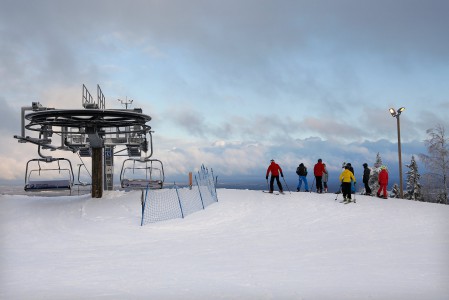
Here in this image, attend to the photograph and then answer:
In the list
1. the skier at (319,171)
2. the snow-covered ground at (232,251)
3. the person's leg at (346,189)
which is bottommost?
the snow-covered ground at (232,251)

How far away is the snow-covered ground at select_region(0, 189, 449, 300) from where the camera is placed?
23.5ft

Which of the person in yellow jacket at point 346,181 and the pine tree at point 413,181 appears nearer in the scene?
the person in yellow jacket at point 346,181

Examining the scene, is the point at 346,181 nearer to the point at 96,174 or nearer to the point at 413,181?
the point at 96,174

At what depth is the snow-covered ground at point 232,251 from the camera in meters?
7.16

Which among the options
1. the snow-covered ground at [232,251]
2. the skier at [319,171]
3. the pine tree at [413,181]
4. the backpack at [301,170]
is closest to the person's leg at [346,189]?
the snow-covered ground at [232,251]

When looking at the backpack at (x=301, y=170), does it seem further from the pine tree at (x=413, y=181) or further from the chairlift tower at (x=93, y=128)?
the pine tree at (x=413, y=181)

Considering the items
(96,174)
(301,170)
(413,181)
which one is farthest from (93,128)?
(413,181)

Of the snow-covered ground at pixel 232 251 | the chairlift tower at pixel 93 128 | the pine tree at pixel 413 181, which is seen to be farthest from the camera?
the pine tree at pixel 413 181

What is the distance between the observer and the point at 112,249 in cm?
1168

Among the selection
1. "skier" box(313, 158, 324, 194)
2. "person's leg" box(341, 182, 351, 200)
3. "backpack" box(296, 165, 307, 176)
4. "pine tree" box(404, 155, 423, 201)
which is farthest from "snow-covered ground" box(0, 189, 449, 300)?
"pine tree" box(404, 155, 423, 201)

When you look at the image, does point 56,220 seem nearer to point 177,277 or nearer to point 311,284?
point 177,277

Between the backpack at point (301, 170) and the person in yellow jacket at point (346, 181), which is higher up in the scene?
the backpack at point (301, 170)

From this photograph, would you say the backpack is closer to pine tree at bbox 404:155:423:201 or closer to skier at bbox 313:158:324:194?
skier at bbox 313:158:324:194

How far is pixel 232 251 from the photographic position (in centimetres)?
1057
